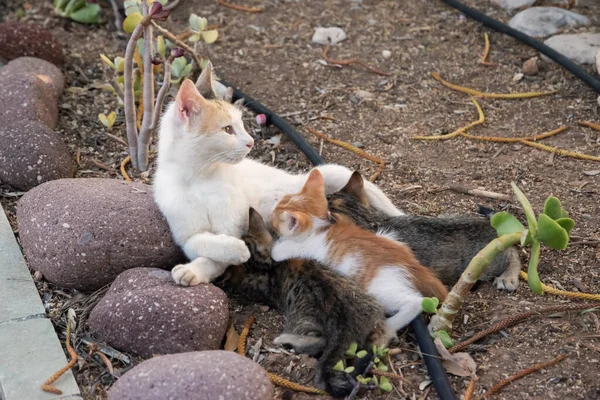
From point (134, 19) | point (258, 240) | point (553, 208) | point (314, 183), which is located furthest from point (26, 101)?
point (553, 208)

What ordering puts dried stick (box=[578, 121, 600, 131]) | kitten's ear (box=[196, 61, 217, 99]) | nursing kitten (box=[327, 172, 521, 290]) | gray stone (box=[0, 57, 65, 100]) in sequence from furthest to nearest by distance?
1. gray stone (box=[0, 57, 65, 100])
2. dried stick (box=[578, 121, 600, 131])
3. kitten's ear (box=[196, 61, 217, 99])
4. nursing kitten (box=[327, 172, 521, 290])

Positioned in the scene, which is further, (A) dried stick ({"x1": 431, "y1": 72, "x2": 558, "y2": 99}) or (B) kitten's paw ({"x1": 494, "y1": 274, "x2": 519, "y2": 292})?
(A) dried stick ({"x1": 431, "y1": 72, "x2": 558, "y2": 99})

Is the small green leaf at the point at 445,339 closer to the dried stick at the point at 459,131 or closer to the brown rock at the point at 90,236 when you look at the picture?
the brown rock at the point at 90,236

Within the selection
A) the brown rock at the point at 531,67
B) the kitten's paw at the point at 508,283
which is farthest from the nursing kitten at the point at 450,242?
the brown rock at the point at 531,67

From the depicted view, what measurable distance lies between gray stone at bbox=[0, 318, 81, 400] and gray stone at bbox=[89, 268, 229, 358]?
216 millimetres

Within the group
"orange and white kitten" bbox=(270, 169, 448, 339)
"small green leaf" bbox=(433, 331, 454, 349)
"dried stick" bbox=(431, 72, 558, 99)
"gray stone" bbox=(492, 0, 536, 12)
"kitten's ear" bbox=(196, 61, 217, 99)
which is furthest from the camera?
"gray stone" bbox=(492, 0, 536, 12)

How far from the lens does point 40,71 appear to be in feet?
17.8

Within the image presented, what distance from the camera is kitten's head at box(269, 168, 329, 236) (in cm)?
371

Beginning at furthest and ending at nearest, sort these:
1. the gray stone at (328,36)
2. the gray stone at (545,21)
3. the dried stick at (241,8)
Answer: the dried stick at (241,8) → the gray stone at (328,36) → the gray stone at (545,21)

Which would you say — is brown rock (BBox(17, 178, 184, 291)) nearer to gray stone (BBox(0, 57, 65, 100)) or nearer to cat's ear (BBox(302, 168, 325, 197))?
cat's ear (BBox(302, 168, 325, 197))

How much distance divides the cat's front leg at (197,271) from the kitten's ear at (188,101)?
68 centimetres

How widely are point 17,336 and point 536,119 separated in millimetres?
3545

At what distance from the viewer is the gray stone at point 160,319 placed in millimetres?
3268

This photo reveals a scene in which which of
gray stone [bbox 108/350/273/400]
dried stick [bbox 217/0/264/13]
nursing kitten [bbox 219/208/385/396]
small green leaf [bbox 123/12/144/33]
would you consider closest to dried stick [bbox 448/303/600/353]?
nursing kitten [bbox 219/208/385/396]
